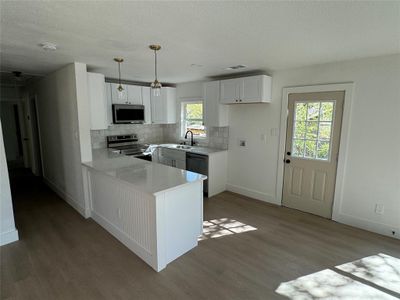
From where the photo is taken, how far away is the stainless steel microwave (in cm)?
446

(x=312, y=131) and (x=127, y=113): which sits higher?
(x=127, y=113)

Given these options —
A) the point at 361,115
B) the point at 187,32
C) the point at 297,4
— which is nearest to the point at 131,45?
the point at 187,32

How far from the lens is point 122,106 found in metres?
4.55

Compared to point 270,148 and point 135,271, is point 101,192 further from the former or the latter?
point 270,148

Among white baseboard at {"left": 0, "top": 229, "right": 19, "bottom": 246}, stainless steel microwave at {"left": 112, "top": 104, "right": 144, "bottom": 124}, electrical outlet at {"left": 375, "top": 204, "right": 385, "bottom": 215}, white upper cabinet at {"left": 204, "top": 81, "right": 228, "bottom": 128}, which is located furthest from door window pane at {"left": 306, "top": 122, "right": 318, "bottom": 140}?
white baseboard at {"left": 0, "top": 229, "right": 19, "bottom": 246}

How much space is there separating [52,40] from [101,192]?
1.93m

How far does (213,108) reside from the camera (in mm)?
4375

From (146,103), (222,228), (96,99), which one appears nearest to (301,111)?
(222,228)

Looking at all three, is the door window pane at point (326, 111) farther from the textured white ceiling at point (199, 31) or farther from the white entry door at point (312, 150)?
the textured white ceiling at point (199, 31)

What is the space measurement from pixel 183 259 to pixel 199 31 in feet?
7.81

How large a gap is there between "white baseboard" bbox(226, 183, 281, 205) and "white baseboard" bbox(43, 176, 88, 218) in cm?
278

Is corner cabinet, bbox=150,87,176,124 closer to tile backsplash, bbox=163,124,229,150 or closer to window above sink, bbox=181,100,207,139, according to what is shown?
window above sink, bbox=181,100,207,139

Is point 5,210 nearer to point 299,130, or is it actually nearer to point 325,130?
point 299,130

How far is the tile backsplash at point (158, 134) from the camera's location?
4.69 metres
